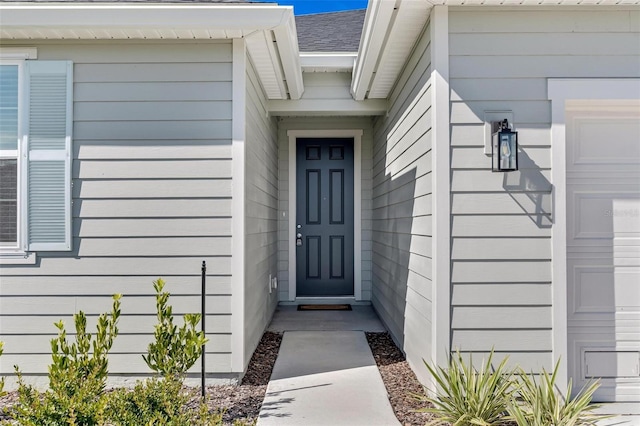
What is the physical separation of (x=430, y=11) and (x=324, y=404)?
99.3 inches

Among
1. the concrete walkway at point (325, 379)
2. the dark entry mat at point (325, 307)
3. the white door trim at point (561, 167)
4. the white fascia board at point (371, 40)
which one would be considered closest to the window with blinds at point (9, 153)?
the concrete walkway at point (325, 379)

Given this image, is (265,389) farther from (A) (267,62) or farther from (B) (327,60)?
(B) (327,60)

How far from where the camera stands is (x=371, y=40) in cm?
313

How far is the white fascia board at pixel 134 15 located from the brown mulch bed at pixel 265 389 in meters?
2.32

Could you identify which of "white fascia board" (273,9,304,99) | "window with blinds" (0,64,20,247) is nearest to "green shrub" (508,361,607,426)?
"white fascia board" (273,9,304,99)

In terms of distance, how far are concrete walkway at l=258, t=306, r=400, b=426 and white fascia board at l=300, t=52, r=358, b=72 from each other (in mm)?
2602

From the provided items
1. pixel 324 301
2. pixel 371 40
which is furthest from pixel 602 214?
pixel 324 301

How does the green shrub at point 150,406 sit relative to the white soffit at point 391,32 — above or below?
below

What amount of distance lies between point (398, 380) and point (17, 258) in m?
2.80

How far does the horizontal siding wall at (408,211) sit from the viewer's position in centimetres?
281

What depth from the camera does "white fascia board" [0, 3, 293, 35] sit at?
2.74 metres

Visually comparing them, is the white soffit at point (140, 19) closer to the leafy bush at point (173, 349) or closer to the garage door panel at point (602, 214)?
the leafy bush at point (173, 349)

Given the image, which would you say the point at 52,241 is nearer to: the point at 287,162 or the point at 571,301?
the point at 287,162

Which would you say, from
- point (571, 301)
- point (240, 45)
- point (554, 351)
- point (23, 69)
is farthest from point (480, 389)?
point (23, 69)
